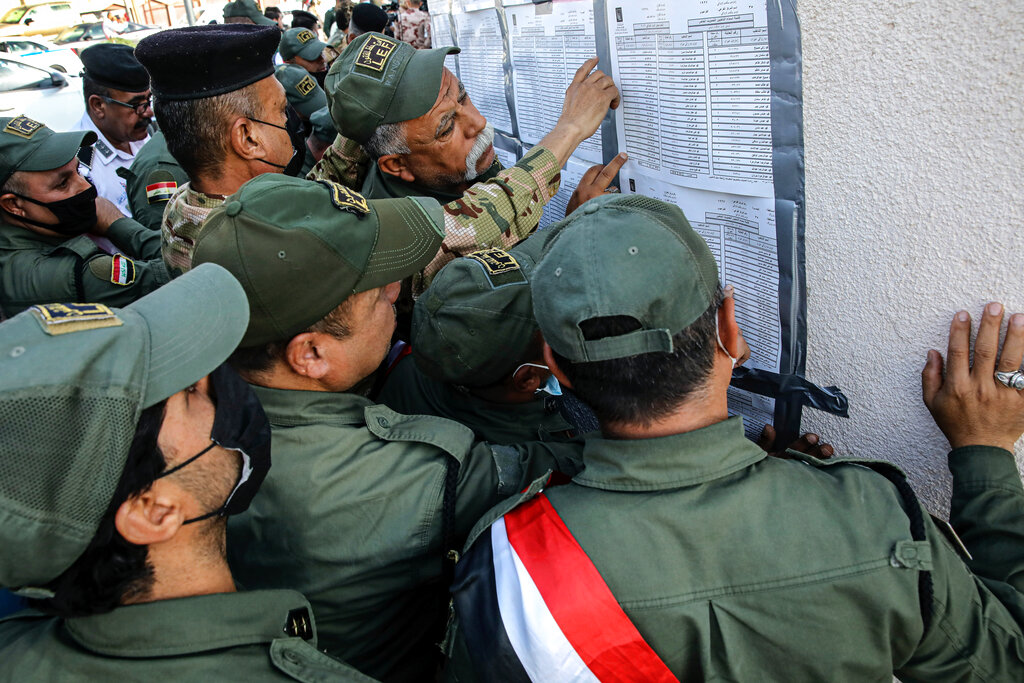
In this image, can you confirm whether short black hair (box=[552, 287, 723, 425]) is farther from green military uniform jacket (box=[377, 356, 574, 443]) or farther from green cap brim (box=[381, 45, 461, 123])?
green cap brim (box=[381, 45, 461, 123])

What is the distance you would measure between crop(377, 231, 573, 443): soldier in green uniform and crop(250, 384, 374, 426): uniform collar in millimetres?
292

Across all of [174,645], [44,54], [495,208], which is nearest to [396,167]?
[495,208]

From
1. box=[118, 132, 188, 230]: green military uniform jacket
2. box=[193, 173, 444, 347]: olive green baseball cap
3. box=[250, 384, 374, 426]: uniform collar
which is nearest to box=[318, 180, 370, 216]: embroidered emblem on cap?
box=[193, 173, 444, 347]: olive green baseball cap

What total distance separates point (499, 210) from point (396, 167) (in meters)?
0.52

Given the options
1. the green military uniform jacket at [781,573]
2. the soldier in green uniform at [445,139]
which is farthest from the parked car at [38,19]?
the green military uniform jacket at [781,573]

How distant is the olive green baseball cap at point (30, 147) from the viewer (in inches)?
105

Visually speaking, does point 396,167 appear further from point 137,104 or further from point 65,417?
point 137,104

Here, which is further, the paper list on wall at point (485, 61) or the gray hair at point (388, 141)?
the paper list on wall at point (485, 61)

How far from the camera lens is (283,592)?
1.15 meters

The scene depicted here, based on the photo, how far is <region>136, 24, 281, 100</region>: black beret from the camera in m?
2.18

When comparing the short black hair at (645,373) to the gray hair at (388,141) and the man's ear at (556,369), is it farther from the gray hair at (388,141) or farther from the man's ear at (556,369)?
the gray hair at (388,141)

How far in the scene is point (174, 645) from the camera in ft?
3.31

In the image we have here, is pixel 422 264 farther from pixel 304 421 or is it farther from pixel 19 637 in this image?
pixel 19 637

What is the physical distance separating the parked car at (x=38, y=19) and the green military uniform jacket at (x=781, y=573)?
78.6 ft
